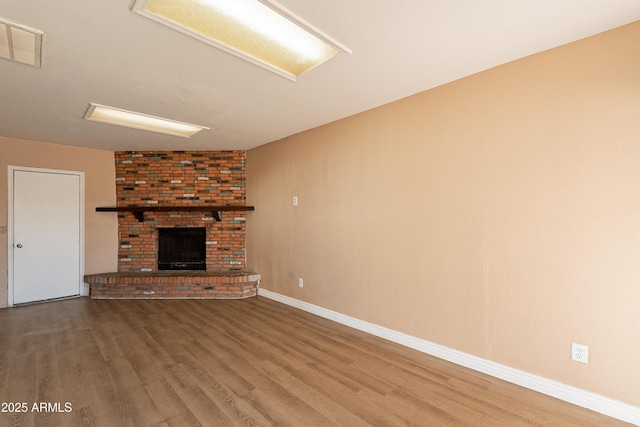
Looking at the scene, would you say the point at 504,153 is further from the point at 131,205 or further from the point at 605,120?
the point at 131,205

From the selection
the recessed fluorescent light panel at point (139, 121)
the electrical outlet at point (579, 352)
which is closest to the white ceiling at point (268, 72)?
the recessed fluorescent light panel at point (139, 121)

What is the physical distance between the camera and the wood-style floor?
6.17ft

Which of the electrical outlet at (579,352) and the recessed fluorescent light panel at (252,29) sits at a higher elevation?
the recessed fluorescent light panel at (252,29)

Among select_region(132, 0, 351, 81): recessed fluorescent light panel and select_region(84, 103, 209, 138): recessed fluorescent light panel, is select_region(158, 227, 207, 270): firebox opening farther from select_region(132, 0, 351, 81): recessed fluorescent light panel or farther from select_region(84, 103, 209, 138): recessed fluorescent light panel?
select_region(132, 0, 351, 81): recessed fluorescent light panel

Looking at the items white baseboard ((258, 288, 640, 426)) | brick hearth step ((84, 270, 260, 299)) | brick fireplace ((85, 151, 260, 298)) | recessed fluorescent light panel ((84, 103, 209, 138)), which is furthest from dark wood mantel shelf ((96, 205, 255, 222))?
white baseboard ((258, 288, 640, 426))

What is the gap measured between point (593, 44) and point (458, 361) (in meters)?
2.58

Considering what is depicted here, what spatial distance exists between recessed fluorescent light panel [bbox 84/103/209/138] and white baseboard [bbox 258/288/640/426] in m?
3.28

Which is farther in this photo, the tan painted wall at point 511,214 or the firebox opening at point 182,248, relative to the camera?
the firebox opening at point 182,248

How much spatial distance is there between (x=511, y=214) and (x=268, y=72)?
2.25 meters

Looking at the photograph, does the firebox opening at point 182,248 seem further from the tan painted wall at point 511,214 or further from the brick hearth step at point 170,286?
the tan painted wall at point 511,214

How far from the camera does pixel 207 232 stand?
518cm

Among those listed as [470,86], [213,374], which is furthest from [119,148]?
[470,86]

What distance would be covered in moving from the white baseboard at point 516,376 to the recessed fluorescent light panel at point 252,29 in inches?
104

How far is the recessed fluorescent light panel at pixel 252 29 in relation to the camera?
1733 mm
